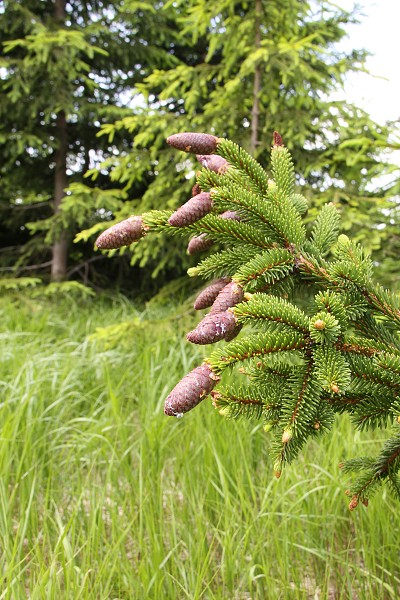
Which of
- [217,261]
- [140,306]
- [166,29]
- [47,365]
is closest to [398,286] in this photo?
[47,365]

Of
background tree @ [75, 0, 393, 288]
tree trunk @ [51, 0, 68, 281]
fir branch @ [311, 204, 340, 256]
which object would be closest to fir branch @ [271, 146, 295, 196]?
fir branch @ [311, 204, 340, 256]

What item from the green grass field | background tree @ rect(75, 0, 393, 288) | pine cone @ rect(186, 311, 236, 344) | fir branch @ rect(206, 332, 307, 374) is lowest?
the green grass field

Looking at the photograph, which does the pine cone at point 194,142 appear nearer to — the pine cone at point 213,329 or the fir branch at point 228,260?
the fir branch at point 228,260

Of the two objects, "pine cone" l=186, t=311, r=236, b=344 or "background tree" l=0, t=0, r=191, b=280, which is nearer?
"pine cone" l=186, t=311, r=236, b=344

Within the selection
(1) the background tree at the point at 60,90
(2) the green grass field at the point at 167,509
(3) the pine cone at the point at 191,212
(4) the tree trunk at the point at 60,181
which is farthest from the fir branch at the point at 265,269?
(4) the tree trunk at the point at 60,181

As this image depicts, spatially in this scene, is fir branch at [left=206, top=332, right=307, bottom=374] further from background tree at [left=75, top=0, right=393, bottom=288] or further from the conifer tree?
background tree at [left=75, top=0, right=393, bottom=288]

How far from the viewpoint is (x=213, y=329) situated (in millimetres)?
656

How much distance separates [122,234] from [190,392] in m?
A: 0.27

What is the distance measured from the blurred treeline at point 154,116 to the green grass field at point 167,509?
1.11 m

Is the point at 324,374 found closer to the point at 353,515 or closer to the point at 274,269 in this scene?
the point at 274,269

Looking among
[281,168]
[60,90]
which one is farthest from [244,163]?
[60,90]

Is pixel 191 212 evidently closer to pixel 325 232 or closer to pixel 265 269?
pixel 265 269

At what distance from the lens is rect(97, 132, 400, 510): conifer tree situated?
2.21 feet

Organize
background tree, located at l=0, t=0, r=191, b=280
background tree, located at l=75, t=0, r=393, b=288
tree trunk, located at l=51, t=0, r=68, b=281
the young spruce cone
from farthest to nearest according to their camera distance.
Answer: tree trunk, located at l=51, t=0, r=68, b=281, background tree, located at l=0, t=0, r=191, b=280, background tree, located at l=75, t=0, r=393, b=288, the young spruce cone
